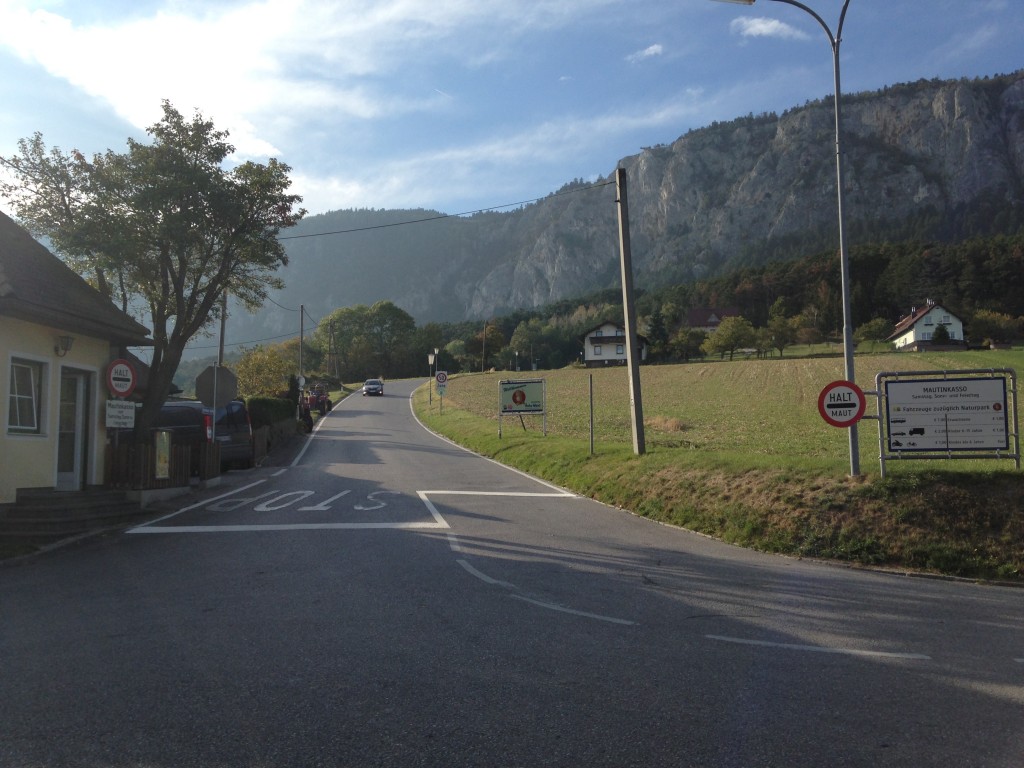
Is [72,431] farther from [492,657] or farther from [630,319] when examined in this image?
[492,657]

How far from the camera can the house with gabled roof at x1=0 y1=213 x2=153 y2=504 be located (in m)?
11.7

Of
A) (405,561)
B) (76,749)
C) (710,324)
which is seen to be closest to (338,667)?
(76,749)

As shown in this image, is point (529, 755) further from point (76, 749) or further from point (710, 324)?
point (710, 324)

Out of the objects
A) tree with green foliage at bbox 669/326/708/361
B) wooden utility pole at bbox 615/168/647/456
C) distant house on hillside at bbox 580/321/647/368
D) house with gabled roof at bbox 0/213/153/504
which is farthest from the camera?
distant house on hillside at bbox 580/321/647/368

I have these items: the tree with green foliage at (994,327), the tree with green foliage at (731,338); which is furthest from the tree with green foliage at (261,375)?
the tree with green foliage at (994,327)

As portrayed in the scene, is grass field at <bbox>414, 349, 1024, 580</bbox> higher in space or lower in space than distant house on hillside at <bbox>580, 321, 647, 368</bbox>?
lower

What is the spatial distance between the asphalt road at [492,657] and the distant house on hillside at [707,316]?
117m

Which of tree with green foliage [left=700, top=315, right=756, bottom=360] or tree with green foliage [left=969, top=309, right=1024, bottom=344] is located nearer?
tree with green foliage [left=969, top=309, right=1024, bottom=344]

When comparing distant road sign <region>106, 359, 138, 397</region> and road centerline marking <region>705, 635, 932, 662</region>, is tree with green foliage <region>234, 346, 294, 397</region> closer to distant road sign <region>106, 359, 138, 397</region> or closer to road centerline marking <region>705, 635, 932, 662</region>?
distant road sign <region>106, 359, 138, 397</region>

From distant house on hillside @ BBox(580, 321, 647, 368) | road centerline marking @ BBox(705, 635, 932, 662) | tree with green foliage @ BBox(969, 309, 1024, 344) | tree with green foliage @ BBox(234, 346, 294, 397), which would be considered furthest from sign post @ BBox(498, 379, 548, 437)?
distant house on hillside @ BBox(580, 321, 647, 368)

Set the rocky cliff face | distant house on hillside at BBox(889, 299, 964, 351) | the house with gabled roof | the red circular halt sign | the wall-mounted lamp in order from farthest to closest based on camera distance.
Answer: the rocky cliff face
distant house on hillside at BBox(889, 299, 964, 351)
the wall-mounted lamp
the house with gabled roof
the red circular halt sign

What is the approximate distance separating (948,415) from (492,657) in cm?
833

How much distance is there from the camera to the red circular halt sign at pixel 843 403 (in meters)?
10.8

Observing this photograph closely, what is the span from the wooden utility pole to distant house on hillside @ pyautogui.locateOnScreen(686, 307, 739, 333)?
107218mm
